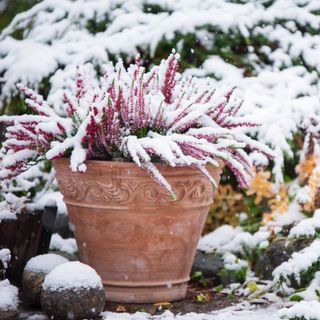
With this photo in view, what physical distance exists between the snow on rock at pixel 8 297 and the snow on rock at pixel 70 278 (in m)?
0.14

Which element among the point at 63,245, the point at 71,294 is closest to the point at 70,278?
the point at 71,294

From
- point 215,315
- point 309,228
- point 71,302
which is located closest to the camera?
point 71,302

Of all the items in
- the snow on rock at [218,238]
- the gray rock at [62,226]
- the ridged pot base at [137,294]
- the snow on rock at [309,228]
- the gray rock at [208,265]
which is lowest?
the gray rock at [62,226]

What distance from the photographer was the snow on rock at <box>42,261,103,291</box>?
2.75 meters

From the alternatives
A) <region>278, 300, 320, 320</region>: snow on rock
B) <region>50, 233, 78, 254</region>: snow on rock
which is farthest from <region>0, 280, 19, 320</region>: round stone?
<region>278, 300, 320, 320</region>: snow on rock

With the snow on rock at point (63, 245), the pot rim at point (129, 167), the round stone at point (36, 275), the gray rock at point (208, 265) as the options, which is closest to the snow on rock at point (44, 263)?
the round stone at point (36, 275)

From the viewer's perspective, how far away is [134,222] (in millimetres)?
3023

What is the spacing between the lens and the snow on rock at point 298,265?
296 centimetres

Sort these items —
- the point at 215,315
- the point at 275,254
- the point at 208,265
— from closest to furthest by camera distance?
the point at 215,315 < the point at 275,254 < the point at 208,265

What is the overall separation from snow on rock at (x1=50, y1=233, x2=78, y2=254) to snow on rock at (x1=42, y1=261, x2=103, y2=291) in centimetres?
97

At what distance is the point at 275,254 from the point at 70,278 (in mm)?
1162

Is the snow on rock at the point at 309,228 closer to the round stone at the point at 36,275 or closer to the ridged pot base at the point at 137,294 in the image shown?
the ridged pot base at the point at 137,294

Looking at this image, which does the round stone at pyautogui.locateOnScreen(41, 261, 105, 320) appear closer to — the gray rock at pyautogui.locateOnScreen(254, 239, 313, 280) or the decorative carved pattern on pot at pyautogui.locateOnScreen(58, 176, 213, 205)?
the decorative carved pattern on pot at pyautogui.locateOnScreen(58, 176, 213, 205)

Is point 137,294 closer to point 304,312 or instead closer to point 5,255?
point 5,255
